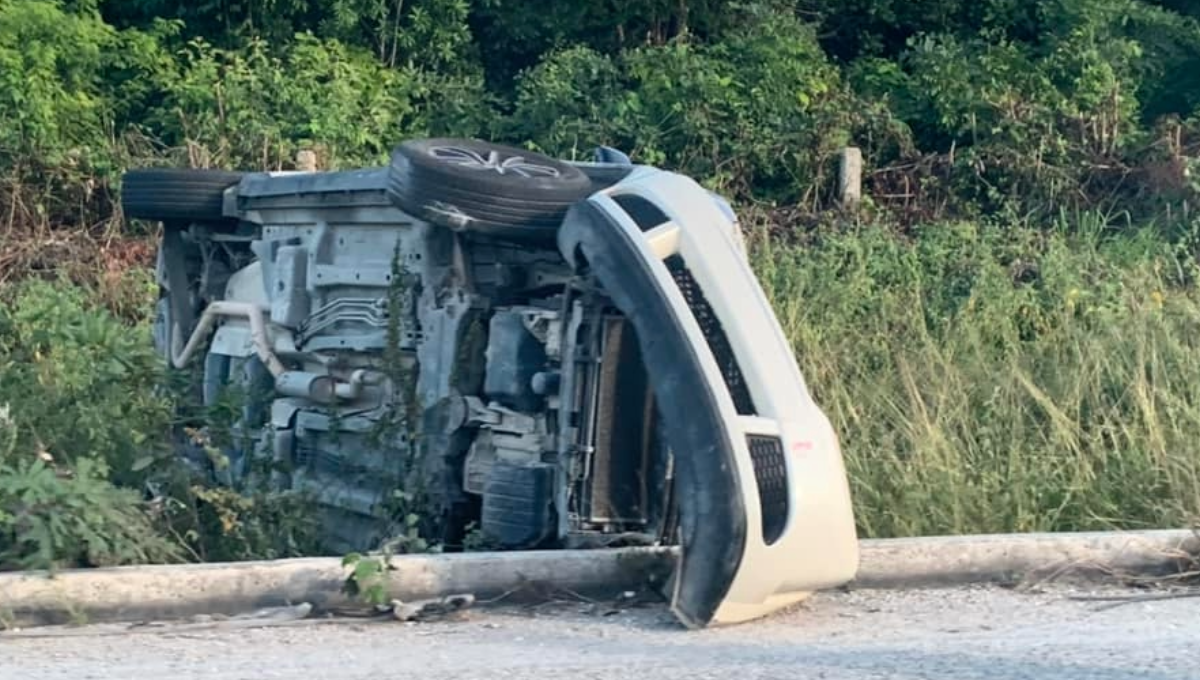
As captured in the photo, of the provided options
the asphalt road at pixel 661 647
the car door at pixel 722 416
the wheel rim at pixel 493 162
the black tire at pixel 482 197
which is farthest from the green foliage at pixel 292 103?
the asphalt road at pixel 661 647

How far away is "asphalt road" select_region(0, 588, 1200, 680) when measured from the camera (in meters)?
4.59

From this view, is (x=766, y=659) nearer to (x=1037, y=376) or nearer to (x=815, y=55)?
(x=1037, y=376)

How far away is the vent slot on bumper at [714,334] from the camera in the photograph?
→ 5.25 metres

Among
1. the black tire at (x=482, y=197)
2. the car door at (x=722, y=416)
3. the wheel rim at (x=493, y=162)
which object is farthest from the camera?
the wheel rim at (x=493, y=162)

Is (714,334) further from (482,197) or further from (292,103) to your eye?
(292,103)

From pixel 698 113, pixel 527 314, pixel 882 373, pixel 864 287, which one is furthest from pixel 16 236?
pixel 527 314

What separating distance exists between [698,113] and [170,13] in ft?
17.7

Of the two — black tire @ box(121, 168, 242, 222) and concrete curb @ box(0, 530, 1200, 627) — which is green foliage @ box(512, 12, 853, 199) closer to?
black tire @ box(121, 168, 242, 222)

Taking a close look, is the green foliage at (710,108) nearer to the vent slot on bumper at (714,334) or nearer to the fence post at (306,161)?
the fence post at (306,161)

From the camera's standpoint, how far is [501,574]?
5441mm

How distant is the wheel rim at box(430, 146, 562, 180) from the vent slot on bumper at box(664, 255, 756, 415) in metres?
0.74

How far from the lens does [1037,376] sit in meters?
8.40

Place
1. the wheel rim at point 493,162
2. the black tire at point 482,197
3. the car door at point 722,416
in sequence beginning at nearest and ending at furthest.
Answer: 1. the car door at point 722,416
2. the black tire at point 482,197
3. the wheel rim at point 493,162

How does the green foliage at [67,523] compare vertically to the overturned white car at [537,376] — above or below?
below
